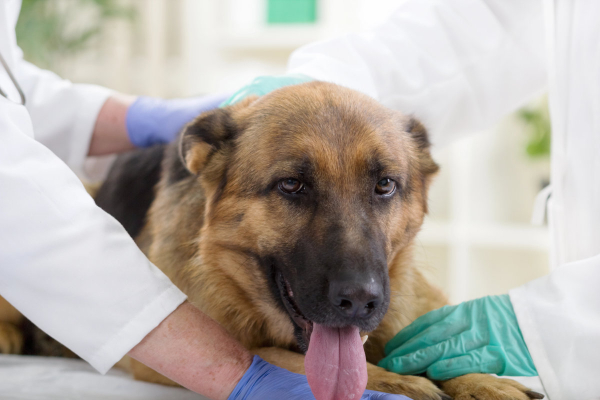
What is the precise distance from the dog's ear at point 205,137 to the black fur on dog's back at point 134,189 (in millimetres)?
458

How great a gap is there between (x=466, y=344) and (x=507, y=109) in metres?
1.04

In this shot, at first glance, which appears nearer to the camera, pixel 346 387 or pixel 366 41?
pixel 346 387

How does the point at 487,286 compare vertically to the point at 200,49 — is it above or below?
below

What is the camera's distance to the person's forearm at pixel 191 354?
0.92 m

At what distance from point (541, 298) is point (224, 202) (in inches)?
29.2

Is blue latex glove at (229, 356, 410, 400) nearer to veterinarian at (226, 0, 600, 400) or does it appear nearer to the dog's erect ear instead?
veterinarian at (226, 0, 600, 400)

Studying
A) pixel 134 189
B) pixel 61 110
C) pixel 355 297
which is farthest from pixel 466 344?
pixel 61 110

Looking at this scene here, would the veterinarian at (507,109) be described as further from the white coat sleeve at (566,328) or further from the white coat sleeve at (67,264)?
the white coat sleeve at (67,264)

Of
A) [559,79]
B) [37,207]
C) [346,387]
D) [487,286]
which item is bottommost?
[487,286]

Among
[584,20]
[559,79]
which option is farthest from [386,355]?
[584,20]

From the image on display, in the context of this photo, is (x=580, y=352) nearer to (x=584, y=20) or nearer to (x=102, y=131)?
(x=584, y=20)

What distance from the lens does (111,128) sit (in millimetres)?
1826

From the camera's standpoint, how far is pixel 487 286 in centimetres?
377

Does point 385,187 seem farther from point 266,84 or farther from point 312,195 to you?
point 266,84
